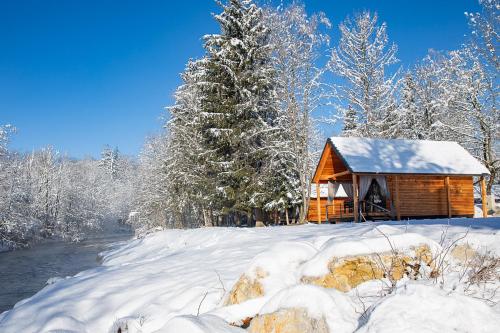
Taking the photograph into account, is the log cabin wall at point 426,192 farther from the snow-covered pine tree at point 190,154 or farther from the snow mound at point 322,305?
the snow mound at point 322,305

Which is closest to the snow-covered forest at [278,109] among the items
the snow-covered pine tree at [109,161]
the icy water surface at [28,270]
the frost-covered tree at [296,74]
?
the frost-covered tree at [296,74]

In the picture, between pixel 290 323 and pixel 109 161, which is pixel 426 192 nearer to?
pixel 290 323

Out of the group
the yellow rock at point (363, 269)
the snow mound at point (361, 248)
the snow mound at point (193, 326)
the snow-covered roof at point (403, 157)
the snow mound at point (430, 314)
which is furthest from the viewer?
the snow-covered roof at point (403, 157)

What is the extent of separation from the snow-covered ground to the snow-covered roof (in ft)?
32.0

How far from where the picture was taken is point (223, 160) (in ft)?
70.1

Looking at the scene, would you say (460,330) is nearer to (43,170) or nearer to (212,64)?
(212,64)

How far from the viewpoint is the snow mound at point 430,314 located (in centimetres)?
294

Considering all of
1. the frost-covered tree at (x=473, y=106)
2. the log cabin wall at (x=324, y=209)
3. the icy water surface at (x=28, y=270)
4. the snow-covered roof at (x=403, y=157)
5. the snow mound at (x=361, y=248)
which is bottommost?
the icy water surface at (x=28, y=270)

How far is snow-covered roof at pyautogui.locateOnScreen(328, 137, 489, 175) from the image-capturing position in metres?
17.5

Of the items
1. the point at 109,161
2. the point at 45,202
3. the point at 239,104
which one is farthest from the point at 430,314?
the point at 109,161

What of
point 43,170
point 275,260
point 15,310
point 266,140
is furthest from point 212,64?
point 43,170

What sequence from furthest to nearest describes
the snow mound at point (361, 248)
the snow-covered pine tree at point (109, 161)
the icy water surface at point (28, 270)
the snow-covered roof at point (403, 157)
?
1. the snow-covered pine tree at point (109, 161)
2. the snow-covered roof at point (403, 157)
3. the icy water surface at point (28, 270)
4. the snow mound at point (361, 248)

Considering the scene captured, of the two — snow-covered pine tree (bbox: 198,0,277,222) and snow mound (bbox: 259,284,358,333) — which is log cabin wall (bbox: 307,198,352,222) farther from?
snow mound (bbox: 259,284,358,333)

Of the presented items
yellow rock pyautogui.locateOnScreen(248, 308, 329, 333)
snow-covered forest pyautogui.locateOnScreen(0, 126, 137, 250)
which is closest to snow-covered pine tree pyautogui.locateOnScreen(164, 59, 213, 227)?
snow-covered forest pyautogui.locateOnScreen(0, 126, 137, 250)
